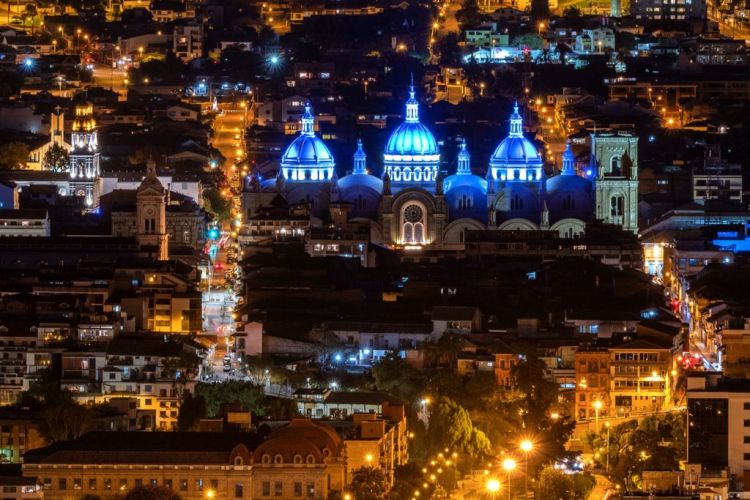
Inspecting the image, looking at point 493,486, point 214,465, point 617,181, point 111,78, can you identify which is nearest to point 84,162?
point 617,181

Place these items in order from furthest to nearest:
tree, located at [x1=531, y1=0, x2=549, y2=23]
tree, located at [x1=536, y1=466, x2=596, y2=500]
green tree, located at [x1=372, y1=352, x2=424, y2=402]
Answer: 1. tree, located at [x1=531, y1=0, x2=549, y2=23]
2. green tree, located at [x1=372, y1=352, x2=424, y2=402]
3. tree, located at [x1=536, y1=466, x2=596, y2=500]

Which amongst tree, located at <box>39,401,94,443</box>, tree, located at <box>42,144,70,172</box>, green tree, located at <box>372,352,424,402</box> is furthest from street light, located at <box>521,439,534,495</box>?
tree, located at <box>42,144,70,172</box>

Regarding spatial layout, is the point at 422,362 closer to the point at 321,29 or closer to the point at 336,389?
the point at 336,389

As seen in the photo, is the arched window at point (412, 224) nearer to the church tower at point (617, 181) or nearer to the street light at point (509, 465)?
the church tower at point (617, 181)

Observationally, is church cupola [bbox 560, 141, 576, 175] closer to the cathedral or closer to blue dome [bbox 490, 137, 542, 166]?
the cathedral

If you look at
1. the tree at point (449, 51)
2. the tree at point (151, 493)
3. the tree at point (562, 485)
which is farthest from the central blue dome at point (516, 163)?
the tree at point (151, 493)
